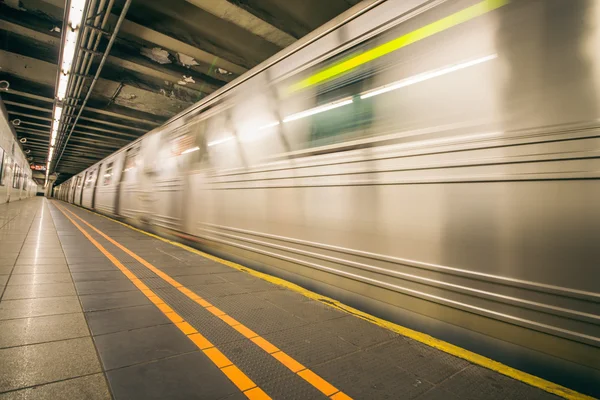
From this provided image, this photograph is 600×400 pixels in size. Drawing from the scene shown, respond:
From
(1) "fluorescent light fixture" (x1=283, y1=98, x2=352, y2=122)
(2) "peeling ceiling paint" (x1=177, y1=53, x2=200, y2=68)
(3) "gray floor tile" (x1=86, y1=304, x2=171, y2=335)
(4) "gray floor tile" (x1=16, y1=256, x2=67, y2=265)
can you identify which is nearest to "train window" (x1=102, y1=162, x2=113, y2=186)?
(2) "peeling ceiling paint" (x1=177, y1=53, x2=200, y2=68)

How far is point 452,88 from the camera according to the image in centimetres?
232

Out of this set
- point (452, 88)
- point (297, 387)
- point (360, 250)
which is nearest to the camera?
point (297, 387)

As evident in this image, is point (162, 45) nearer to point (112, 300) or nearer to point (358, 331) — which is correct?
point (112, 300)

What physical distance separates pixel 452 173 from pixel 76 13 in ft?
20.1

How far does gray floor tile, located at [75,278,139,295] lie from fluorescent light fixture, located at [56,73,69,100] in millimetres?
6501

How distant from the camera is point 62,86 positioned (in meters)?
7.82

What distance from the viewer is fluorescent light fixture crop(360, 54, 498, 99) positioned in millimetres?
2195

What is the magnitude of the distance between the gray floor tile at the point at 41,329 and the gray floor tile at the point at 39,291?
643mm

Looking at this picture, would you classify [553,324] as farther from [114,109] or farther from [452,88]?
[114,109]

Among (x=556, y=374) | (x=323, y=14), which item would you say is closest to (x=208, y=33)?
(x=323, y=14)

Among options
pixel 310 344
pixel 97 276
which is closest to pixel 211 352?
pixel 310 344

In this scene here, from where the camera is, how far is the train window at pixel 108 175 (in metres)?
13.2

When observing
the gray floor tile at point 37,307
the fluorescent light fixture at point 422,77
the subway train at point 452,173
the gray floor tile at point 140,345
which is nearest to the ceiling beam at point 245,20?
the subway train at point 452,173

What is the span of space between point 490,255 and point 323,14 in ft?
17.6
